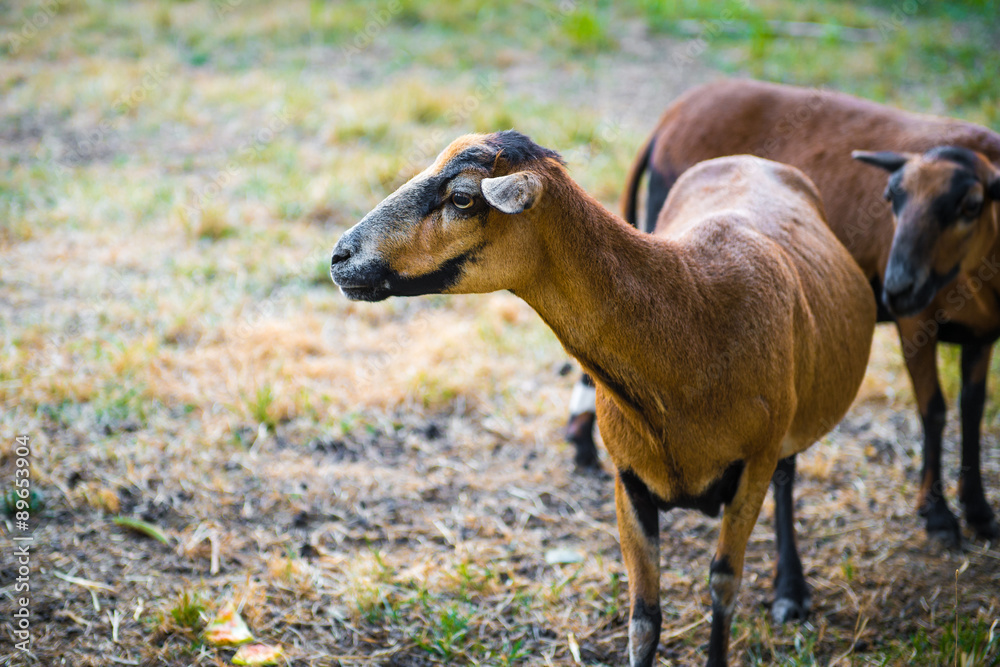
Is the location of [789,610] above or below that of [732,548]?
below

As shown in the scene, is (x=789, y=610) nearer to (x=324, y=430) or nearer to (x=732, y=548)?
(x=732, y=548)

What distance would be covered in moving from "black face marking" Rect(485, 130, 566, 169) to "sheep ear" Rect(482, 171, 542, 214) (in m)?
0.15

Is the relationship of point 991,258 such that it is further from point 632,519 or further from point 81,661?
point 81,661

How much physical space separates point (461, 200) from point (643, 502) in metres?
1.30

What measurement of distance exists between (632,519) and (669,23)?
1064 centimetres

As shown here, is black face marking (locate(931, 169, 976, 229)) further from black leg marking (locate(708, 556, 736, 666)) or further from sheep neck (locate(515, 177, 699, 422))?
black leg marking (locate(708, 556, 736, 666))

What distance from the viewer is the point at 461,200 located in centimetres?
248

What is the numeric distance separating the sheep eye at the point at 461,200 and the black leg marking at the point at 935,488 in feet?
9.57

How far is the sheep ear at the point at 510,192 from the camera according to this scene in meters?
2.33

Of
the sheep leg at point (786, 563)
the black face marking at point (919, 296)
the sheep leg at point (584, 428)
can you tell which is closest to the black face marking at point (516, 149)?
the sheep leg at point (786, 563)

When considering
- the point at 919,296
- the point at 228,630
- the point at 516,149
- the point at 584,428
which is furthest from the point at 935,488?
the point at 228,630

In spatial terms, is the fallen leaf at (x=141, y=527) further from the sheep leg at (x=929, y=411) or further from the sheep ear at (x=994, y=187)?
the sheep ear at (x=994, y=187)

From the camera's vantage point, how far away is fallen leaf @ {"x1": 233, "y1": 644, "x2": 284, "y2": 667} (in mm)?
3180

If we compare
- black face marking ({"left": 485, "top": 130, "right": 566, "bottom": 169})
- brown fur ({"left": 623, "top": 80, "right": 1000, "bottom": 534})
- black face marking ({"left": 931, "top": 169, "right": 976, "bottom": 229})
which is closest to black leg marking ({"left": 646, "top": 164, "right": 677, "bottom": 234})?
brown fur ({"left": 623, "top": 80, "right": 1000, "bottom": 534})
